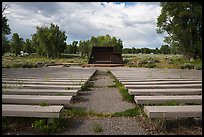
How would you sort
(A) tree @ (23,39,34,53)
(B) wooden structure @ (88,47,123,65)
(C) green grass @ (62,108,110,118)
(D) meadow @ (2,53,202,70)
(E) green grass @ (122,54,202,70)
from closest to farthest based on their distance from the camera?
(C) green grass @ (62,108,110,118) → (D) meadow @ (2,53,202,70) → (E) green grass @ (122,54,202,70) → (B) wooden structure @ (88,47,123,65) → (A) tree @ (23,39,34,53)

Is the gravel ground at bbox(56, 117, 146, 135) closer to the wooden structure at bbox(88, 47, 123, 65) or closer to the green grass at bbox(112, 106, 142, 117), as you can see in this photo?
the green grass at bbox(112, 106, 142, 117)

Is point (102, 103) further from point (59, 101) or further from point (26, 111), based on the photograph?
point (26, 111)

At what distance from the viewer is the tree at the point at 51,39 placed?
8044 cm

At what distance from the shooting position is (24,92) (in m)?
7.46

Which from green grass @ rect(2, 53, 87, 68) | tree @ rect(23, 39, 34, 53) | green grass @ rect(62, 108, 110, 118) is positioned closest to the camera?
green grass @ rect(62, 108, 110, 118)

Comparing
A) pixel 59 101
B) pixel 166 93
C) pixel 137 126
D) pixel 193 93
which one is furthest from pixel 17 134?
pixel 193 93

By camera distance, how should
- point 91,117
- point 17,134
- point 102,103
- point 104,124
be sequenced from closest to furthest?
point 17,134 → point 104,124 → point 91,117 → point 102,103

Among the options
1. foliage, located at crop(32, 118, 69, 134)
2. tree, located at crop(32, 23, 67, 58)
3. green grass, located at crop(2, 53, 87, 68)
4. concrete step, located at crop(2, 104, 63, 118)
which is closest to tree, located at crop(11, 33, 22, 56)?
tree, located at crop(32, 23, 67, 58)

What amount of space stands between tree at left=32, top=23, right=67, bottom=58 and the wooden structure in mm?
44949

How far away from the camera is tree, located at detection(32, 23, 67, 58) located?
80438 mm

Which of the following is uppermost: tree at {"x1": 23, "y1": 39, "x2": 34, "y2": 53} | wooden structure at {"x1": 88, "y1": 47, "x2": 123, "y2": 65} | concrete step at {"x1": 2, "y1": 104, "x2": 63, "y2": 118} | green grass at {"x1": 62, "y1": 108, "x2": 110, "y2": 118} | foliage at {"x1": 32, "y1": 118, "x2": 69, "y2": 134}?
tree at {"x1": 23, "y1": 39, "x2": 34, "y2": 53}

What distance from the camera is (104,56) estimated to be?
38188 millimetres

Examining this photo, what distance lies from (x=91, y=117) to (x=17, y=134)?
188 cm

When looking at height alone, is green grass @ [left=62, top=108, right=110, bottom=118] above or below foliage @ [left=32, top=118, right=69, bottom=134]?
below
